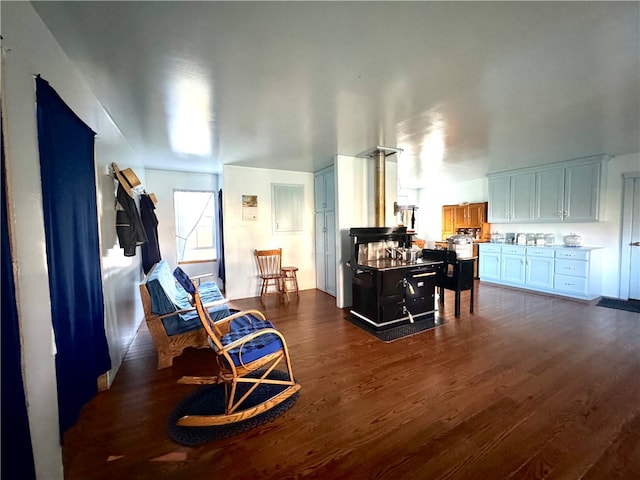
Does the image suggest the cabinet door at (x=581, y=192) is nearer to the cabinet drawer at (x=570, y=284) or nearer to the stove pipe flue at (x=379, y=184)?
the cabinet drawer at (x=570, y=284)

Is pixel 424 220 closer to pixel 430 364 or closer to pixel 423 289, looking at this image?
pixel 423 289

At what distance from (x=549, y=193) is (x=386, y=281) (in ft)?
13.2

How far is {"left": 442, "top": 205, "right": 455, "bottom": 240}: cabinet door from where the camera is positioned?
6.77 m

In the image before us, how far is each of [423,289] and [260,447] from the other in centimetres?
264

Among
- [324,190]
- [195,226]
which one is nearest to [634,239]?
[324,190]

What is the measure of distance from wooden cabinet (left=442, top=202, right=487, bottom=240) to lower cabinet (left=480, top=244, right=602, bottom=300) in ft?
2.67

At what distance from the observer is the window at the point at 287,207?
4973 millimetres

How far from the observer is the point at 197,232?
18.1 ft

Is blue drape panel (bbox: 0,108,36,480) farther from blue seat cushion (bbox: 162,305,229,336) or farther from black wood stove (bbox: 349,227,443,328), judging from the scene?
black wood stove (bbox: 349,227,443,328)

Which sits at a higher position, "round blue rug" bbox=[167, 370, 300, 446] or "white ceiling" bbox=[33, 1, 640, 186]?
"white ceiling" bbox=[33, 1, 640, 186]

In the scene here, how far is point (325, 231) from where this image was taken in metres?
4.86

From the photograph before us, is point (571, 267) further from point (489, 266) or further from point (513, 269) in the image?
point (489, 266)

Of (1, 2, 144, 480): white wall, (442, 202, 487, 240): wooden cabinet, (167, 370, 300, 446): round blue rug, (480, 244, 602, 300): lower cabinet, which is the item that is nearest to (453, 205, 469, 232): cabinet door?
(442, 202, 487, 240): wooden cabinet

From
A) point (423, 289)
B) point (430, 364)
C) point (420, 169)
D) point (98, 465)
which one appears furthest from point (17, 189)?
point (420, 169)
